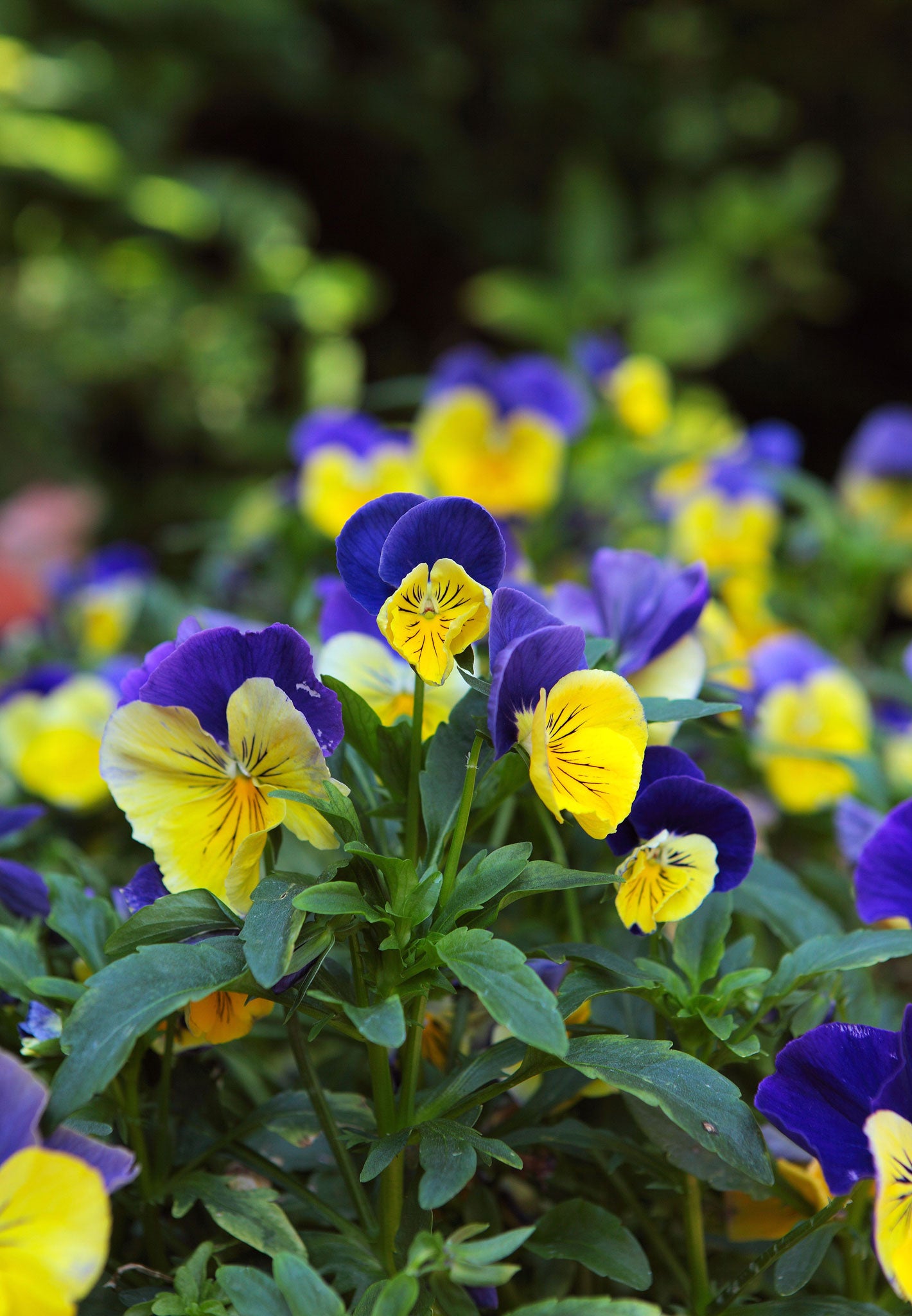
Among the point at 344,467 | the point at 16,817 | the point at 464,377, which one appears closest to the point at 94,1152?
the point at 16,817

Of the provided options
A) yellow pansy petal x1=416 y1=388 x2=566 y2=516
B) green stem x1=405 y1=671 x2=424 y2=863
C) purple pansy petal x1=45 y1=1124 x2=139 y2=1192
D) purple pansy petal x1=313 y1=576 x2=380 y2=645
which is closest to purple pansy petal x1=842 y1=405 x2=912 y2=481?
yellow pansy petal x1=416 y1=388 x2=566 y2=516

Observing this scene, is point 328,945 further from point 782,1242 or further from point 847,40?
point 847,40

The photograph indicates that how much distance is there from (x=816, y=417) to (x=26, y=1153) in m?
3.36

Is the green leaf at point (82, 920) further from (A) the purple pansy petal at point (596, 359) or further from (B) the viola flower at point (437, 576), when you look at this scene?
(A) the purple pansy petal at point (596, 359)

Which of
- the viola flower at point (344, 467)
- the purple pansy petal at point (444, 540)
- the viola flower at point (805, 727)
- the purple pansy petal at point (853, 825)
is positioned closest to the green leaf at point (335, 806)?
the purple pansy petal at point (444, 540)

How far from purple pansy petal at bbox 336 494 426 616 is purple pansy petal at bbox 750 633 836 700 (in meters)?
0.55

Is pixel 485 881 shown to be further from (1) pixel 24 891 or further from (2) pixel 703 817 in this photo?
(1) pixel 24 891

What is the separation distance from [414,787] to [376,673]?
121mm

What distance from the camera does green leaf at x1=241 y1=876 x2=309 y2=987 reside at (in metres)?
0.46

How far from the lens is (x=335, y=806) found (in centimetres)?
51

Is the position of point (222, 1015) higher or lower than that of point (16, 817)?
higher

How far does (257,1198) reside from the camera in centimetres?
56

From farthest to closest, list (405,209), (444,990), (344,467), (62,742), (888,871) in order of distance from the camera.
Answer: (405,209) < (344,467) < (62,742) < (888,871) < (444,990)

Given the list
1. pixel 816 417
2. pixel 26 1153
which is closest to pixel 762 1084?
pixel 26 1153
